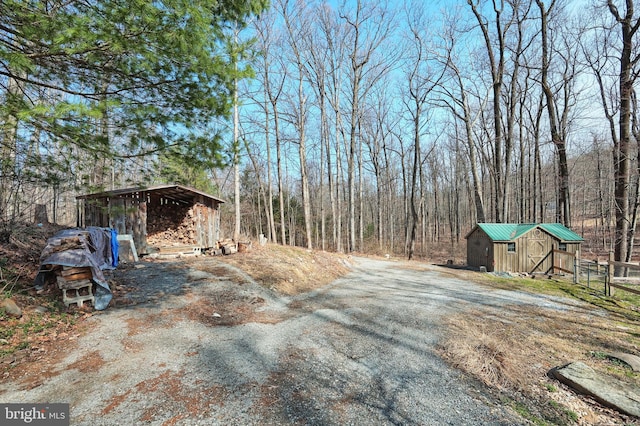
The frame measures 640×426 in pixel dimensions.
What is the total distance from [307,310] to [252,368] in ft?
9.15

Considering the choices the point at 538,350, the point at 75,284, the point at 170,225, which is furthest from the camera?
the point at 170,225

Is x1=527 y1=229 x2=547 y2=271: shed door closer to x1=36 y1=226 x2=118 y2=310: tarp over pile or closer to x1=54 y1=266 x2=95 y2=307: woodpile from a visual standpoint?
x1=36 y1=226 x2=118 y2=310: tarp over pile

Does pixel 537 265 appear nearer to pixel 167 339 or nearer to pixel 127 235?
pixel 167 339

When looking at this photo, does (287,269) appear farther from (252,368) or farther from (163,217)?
(163,217)

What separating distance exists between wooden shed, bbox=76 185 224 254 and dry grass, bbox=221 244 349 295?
10.2ft

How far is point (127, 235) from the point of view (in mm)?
10461

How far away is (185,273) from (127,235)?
3.97m

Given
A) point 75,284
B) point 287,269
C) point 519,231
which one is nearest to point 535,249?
point 519,231

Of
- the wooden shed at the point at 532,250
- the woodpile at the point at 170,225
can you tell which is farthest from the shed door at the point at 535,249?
the woodpile at the point at 170,225

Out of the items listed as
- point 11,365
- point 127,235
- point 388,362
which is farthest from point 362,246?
point 11,365

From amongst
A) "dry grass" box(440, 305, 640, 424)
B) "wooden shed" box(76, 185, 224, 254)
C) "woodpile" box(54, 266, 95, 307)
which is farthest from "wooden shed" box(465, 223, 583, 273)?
"woodpile" box(54, 266, 95, 307)

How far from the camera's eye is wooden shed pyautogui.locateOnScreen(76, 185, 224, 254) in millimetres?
11070

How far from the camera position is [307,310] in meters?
6.35

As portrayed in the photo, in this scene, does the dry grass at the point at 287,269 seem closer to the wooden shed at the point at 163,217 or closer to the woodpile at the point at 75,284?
the wooden shed at the point at 163,217
